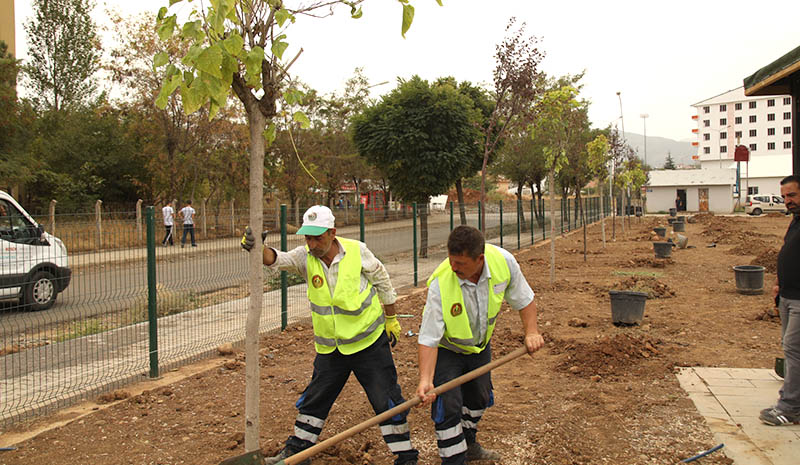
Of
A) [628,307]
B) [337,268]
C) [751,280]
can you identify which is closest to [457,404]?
[337,268]

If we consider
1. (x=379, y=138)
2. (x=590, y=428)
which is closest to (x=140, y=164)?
(x=379, y=138)

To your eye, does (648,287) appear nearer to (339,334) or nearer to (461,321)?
(461,321)

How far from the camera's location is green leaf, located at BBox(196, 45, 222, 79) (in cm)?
243

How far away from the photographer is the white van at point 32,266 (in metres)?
4.86

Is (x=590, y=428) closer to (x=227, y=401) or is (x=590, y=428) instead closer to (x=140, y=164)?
(x=227, y=401)

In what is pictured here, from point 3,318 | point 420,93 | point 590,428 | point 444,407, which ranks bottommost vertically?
point 590,428

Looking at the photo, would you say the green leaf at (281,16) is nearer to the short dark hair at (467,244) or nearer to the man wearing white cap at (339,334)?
the man wearing white cap at (339,334)

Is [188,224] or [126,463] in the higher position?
[188,224]

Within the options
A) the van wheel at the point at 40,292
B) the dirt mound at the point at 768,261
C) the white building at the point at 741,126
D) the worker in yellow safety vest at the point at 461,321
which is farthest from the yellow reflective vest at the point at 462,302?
the white building at the point at 741,126

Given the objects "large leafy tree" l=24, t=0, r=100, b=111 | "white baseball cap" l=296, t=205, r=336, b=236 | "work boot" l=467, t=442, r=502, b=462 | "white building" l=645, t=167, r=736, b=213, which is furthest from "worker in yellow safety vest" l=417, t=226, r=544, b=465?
"white building" l=645, t=167, r=736, b=213

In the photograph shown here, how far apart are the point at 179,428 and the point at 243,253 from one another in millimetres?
3103

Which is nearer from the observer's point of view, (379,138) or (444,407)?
(444,407)

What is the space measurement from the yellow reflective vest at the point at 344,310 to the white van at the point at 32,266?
8.34 ft

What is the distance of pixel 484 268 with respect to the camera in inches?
134
